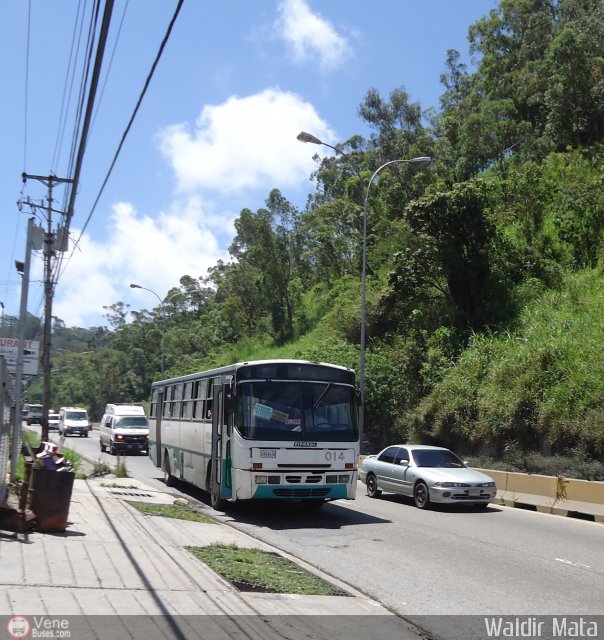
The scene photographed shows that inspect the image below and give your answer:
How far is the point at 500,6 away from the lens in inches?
1994

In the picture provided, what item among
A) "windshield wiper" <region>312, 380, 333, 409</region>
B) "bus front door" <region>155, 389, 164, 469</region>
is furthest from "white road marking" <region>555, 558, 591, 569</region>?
"bus front door" <region>155, 389, 164, 469</region>

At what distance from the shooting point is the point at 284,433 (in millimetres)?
13664

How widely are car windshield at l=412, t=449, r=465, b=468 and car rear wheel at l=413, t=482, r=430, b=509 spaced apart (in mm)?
567

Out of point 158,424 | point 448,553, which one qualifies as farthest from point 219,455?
point 158,424

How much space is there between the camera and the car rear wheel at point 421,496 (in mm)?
16453

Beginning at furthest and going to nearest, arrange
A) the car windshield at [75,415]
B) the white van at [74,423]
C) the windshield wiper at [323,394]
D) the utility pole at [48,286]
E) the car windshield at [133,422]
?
the car windshield at [75,415]
the white van at [74,423]
the car windshield at [133,422]
the utility pole at [48,286]
the windshield wiper at [323,394]

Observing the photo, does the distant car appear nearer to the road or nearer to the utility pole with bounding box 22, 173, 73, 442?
the road

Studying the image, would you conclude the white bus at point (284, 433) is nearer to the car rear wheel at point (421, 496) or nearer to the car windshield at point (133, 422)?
the car rear wheel at point (421, 496)

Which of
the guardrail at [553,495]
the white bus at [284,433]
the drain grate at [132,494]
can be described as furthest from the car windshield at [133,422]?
the guardrail at [553,495]

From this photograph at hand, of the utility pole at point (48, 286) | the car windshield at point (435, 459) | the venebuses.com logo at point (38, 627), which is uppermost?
the utility pole at point (48, 286)

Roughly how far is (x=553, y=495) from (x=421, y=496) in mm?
3052

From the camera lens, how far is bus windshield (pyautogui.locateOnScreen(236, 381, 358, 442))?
13688 mm

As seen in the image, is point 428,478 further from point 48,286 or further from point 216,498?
point 48,286

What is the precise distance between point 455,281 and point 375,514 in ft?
63.4
